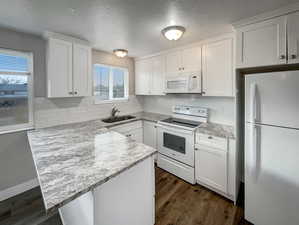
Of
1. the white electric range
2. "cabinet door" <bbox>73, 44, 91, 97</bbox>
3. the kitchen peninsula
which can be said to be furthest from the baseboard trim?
→ the white electric range

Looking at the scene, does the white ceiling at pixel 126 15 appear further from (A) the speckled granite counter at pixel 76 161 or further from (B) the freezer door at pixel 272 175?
(A) the speckled granite counter at pixel 76 161

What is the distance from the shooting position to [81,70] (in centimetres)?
254

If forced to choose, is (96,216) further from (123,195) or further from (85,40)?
(85,40)

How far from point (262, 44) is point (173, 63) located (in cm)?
154

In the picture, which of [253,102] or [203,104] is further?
[203,104]

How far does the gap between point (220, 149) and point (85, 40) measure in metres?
2.76

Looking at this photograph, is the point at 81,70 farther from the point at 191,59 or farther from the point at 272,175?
the point at 272,175

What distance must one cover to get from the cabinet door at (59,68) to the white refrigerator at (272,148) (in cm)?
254

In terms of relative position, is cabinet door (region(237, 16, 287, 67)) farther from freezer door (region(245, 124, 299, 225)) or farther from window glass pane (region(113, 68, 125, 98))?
window glass pane (region(113, 68, 125, 98))

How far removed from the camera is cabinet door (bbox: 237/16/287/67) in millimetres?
1607

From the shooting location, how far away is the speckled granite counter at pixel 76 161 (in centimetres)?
89

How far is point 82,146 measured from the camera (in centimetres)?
159

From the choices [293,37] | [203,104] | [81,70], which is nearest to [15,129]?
[81,70]

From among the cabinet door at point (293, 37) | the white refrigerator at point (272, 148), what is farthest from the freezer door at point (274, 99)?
the cabinet door at point (293, 37)
